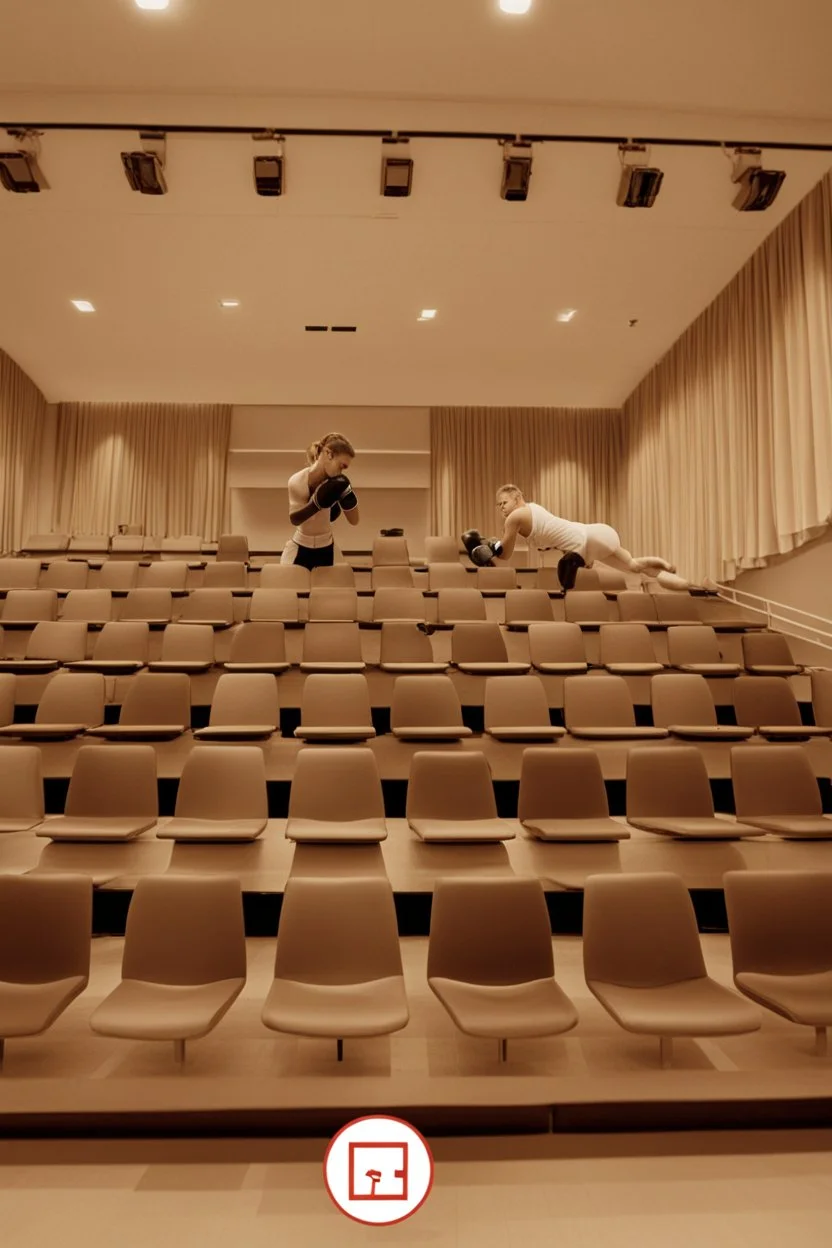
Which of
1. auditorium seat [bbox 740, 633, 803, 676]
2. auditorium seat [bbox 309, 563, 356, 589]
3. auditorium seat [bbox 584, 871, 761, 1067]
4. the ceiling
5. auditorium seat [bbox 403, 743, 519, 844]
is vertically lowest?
auditorium seat [bbox 584, 871, 761, 1067]

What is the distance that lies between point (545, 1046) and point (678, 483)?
19.1 ft

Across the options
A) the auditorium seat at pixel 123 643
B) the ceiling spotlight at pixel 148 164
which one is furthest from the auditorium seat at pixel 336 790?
the ceiling spotlight at pixel 148 164

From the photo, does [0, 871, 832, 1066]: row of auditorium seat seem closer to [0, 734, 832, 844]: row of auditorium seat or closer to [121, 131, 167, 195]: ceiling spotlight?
[0, 734, 832, 844]: row of auditorium seat

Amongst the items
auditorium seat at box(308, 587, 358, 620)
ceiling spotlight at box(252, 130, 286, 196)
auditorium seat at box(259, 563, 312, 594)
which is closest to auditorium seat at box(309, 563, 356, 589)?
auditorium seat at box(259, 563, 312, 594)

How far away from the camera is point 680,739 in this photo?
3.47 m

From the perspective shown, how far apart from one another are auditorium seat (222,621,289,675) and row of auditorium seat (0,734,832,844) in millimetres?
1130

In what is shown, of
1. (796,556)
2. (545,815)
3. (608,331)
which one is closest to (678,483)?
(608,331)

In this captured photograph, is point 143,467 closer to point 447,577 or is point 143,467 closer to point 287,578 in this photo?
point 287,578

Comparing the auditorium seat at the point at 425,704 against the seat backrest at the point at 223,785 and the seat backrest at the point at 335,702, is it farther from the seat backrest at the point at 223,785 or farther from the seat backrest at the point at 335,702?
the seat backrest at the point at 223,785

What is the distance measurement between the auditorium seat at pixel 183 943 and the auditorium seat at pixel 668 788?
1515 mm

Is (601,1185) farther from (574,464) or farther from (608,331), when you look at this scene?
(574,464)

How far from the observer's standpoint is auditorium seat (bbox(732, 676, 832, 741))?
3738 mm

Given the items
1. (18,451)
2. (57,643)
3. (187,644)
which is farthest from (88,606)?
(18,451)

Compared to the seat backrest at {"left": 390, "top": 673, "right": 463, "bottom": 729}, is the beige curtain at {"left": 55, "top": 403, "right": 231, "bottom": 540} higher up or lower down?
higher up
